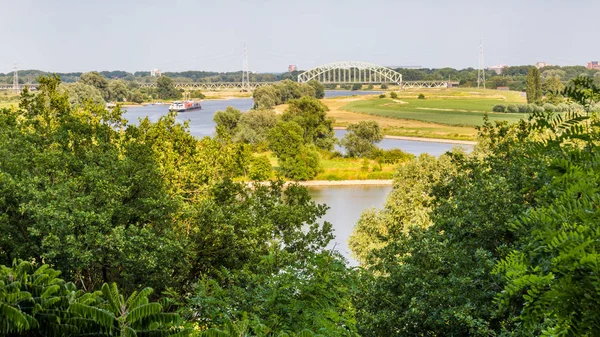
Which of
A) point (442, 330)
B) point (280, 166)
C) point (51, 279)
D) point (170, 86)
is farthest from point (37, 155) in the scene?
point (170, 86)

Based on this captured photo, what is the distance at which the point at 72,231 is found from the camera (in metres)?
11.3

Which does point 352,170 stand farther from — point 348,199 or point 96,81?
point 96,81

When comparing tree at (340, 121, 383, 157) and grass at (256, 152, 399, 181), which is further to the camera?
tree at (340, 121, 383, 157)

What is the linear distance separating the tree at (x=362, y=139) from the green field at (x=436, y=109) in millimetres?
21691

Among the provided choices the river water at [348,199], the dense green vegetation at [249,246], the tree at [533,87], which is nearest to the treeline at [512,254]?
the dense green vegetation at [249,246]

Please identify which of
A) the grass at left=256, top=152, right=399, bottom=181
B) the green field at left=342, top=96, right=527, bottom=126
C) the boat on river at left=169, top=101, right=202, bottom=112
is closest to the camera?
the grass at left=256, top=152, right=399, bottom=181

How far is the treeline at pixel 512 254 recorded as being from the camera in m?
3.28

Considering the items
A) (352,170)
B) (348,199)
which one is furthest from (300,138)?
(348,199)

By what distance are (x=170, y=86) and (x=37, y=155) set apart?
3868 inches

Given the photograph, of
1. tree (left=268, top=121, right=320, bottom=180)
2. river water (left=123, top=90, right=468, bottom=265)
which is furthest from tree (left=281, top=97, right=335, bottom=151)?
tree (left=268, top=121, right=320, bottom=180)

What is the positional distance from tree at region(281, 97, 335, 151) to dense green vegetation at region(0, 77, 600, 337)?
113 feet

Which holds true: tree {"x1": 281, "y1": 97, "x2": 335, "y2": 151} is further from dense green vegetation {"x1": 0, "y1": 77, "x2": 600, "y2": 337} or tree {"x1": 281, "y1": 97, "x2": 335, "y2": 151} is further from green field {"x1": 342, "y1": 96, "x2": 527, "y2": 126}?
dense green vegetation {"x1": 0, "y1": 77, "x2": 600, "y2": 337}

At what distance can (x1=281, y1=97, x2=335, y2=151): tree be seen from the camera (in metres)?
53.5

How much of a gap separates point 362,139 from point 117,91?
52.3m
